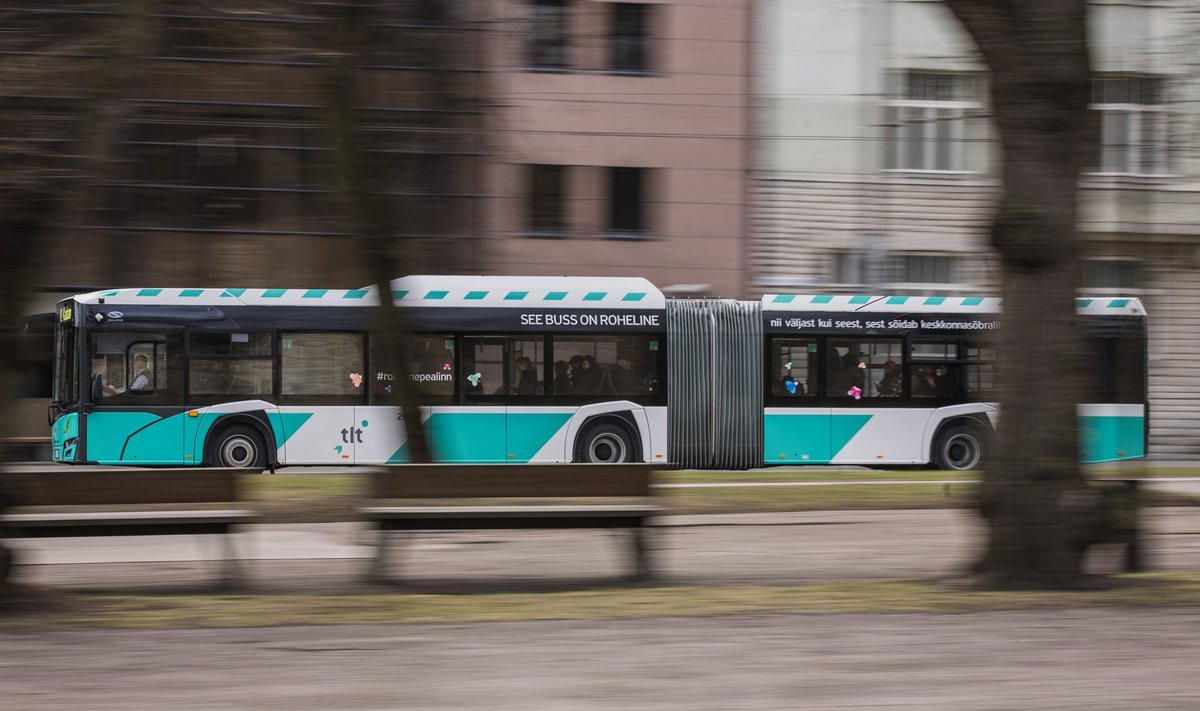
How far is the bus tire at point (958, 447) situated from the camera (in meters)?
22.4

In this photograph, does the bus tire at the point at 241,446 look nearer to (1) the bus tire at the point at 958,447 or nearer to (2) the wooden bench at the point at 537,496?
(1) the bus tire at the point at 958,447

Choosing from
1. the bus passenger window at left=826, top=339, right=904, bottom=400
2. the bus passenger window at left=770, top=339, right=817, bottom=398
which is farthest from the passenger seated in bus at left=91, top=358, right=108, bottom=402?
the bus passenger window at left=826, top=339, right=904, bottom=400

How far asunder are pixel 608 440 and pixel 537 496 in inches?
486

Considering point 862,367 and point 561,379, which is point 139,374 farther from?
point 862,367

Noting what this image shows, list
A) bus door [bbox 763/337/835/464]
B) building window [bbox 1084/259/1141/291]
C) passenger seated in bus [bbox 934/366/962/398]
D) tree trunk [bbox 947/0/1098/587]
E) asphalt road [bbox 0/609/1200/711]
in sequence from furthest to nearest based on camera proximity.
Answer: building window [bbox 1084/259/1141/291], passenger seated in bus [bbox 934/366/962/398], bus door [bbox 763/337/835/464], tree trunk [bbox 947/0/1098/587], asphalt road [bbox 0/609/1200/711]

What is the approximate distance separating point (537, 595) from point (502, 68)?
1889 cm

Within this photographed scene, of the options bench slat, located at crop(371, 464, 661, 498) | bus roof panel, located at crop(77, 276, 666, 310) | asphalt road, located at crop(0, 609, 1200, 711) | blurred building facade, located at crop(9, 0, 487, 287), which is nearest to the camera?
asphalt road, located at crop(0, 609, 1200, 711)

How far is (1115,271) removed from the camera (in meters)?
28.5

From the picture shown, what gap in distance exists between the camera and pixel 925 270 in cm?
2886

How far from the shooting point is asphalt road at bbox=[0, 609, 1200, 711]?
5523 mm

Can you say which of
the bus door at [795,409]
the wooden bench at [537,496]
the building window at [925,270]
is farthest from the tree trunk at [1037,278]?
the building window at [925,270]

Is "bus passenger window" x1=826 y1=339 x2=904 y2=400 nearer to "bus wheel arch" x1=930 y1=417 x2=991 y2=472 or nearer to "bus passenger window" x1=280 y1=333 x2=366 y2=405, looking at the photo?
"bus wheel arch" x1=930 y1=417 x2=991 y2=472

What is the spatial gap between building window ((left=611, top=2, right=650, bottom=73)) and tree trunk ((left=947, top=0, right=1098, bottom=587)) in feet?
67.7

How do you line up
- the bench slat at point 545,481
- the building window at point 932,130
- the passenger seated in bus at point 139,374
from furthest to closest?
1. the building window at point 932,130
2. the passenger seated in bus at point 139,374
3. the bench slat at point 545,481
